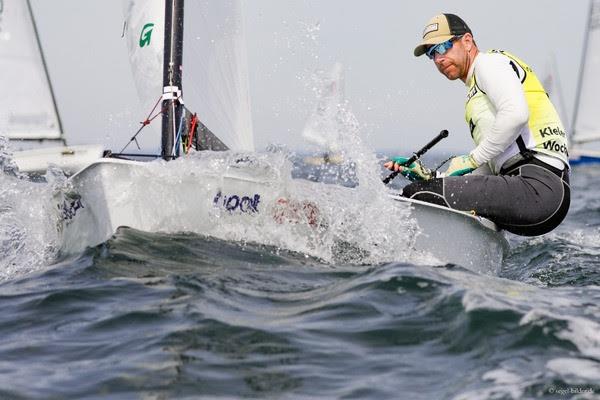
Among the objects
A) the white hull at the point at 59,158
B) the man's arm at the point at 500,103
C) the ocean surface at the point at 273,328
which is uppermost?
the man's arm at the point at 500,103

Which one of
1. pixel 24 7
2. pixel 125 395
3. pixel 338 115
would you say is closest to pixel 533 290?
pixel 338 115

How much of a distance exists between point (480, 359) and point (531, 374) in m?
0.24

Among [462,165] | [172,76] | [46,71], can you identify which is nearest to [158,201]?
[172,76]

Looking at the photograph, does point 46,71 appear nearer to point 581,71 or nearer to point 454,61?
point 454,61

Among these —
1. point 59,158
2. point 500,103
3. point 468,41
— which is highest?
point 468,41

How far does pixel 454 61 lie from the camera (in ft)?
20.1

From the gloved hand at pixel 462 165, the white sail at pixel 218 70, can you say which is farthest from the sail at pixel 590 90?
the gloved hand at pixel 462 165

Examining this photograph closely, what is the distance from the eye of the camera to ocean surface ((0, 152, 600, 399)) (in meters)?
3.18

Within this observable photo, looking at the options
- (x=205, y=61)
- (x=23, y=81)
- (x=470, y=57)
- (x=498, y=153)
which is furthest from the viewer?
(x=23, y=81)

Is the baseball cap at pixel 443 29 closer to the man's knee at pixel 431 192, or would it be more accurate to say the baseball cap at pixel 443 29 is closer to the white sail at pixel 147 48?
the man's knee at pixel 431 192

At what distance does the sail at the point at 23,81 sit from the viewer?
692 inches

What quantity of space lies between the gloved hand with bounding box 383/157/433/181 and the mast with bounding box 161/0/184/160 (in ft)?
4.85

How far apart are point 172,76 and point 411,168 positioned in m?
1.80

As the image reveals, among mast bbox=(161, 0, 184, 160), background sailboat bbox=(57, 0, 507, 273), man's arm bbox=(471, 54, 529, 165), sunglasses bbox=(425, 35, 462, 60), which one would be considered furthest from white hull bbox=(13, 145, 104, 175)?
man's arm bbox=(471, 54, 529, 165)
